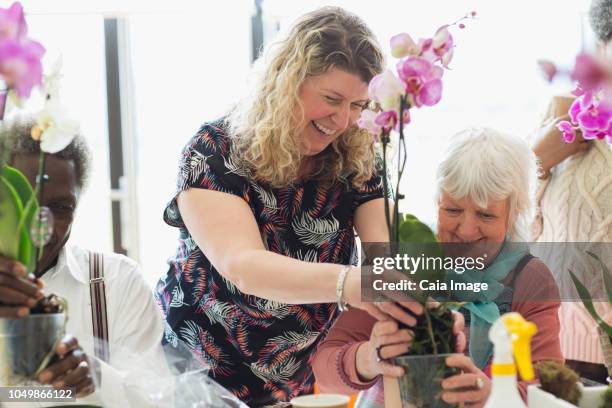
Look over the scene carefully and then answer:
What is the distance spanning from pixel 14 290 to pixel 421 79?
0.63 meters

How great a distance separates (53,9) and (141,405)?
3.38m

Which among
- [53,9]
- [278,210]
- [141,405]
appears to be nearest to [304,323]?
[278,210]

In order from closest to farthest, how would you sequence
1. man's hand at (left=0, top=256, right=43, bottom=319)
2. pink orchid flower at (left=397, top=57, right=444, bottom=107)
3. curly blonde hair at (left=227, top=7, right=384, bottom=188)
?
man's hand at (left=0, top=256, right=43, bottom=319) < pink orchid flower at (left=397, top=57, right=444, bottom=107) < curly blonde hair at (left=227, top=7, right=384, bottom=188)

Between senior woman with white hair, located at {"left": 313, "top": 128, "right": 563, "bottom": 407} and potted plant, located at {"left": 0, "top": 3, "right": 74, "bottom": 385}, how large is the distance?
0.63 m

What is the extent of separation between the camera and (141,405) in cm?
122

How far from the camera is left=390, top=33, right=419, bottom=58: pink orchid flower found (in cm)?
119

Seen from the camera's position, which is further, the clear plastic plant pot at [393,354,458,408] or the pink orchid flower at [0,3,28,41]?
the clear plastic plant pot at [393,354,458,408]

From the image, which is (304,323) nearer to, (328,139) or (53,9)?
(328,139)

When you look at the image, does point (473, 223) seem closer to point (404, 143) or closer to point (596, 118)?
point (596, 118)

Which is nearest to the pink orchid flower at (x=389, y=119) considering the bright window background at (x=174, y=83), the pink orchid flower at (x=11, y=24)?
the pink orchid flower at (x=11, y=24)

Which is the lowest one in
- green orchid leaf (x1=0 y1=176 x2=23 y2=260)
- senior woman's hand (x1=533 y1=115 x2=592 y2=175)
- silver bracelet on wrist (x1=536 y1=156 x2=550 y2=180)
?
green orchid leaf (x1=0 y1=176 x2=23 y2=260)

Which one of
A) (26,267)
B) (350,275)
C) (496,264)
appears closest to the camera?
(26,267)

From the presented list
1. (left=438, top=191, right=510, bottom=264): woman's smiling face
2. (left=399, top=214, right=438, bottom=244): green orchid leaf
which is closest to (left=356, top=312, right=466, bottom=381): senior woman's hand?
(left=399, top=214, right=438, bottom=244): green orchid leaf

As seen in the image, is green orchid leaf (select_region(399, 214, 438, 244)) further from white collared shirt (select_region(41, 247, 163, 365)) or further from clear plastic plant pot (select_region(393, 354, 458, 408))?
white collared shirt (select_region(41, 247, 163, 365))
